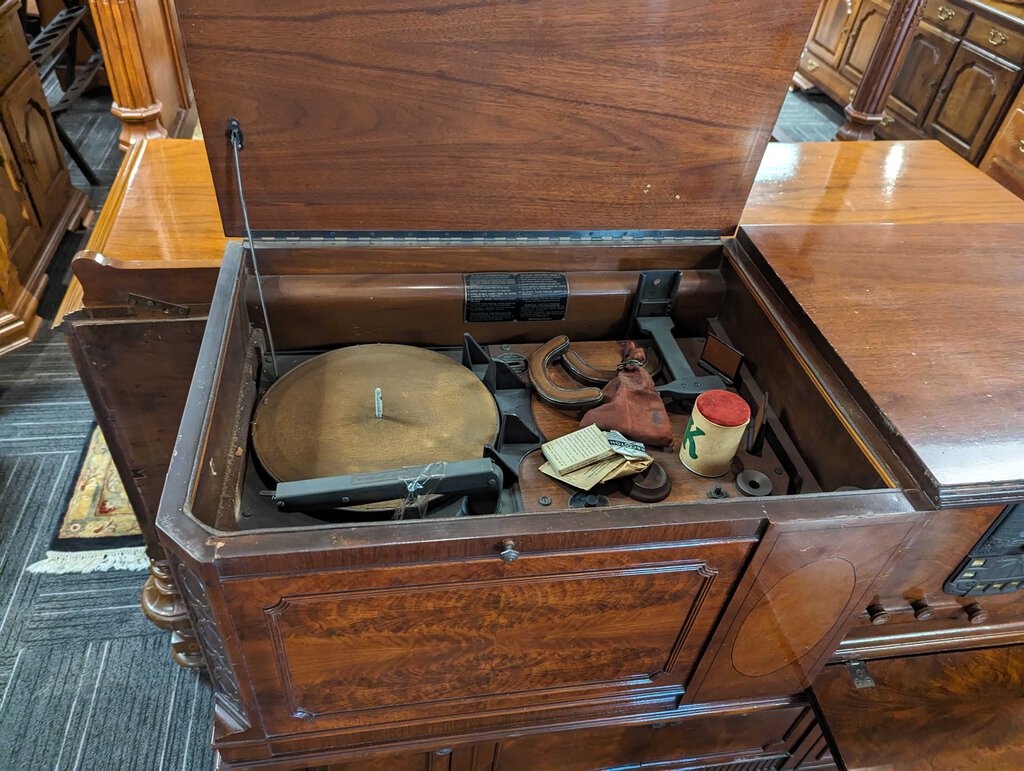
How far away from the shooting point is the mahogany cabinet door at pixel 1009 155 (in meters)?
2.78

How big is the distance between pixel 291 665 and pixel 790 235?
3.02 ft

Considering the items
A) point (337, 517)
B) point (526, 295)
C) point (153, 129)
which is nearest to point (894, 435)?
point (526, 295)

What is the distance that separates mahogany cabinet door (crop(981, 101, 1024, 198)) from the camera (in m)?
2.78

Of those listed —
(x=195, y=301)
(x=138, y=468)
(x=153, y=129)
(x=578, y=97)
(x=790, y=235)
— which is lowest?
(x=138, y=468)

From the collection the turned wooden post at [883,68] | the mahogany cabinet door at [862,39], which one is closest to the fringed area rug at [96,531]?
the turned wooden post at [883,68]

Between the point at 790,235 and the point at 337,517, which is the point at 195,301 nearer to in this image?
the point at 337,517

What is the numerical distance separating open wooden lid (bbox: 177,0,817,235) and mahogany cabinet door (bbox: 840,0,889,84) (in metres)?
3.01

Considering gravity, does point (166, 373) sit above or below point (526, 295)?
below

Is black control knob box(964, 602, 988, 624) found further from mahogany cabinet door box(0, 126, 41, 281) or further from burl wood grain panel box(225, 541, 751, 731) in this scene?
mahogany cabinet door box(0, 126, 41, 281)

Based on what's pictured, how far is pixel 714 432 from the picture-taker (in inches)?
36.7

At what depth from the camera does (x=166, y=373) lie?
1.14m

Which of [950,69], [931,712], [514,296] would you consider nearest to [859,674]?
[931,712]

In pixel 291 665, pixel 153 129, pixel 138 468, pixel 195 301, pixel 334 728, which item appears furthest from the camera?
pixel 153 129

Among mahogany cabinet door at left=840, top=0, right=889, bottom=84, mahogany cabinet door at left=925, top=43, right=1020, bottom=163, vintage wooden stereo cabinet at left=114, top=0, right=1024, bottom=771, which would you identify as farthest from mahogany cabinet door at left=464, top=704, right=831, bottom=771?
mahogany cabinet door at left=840, top=0, right=889, bottom=84
